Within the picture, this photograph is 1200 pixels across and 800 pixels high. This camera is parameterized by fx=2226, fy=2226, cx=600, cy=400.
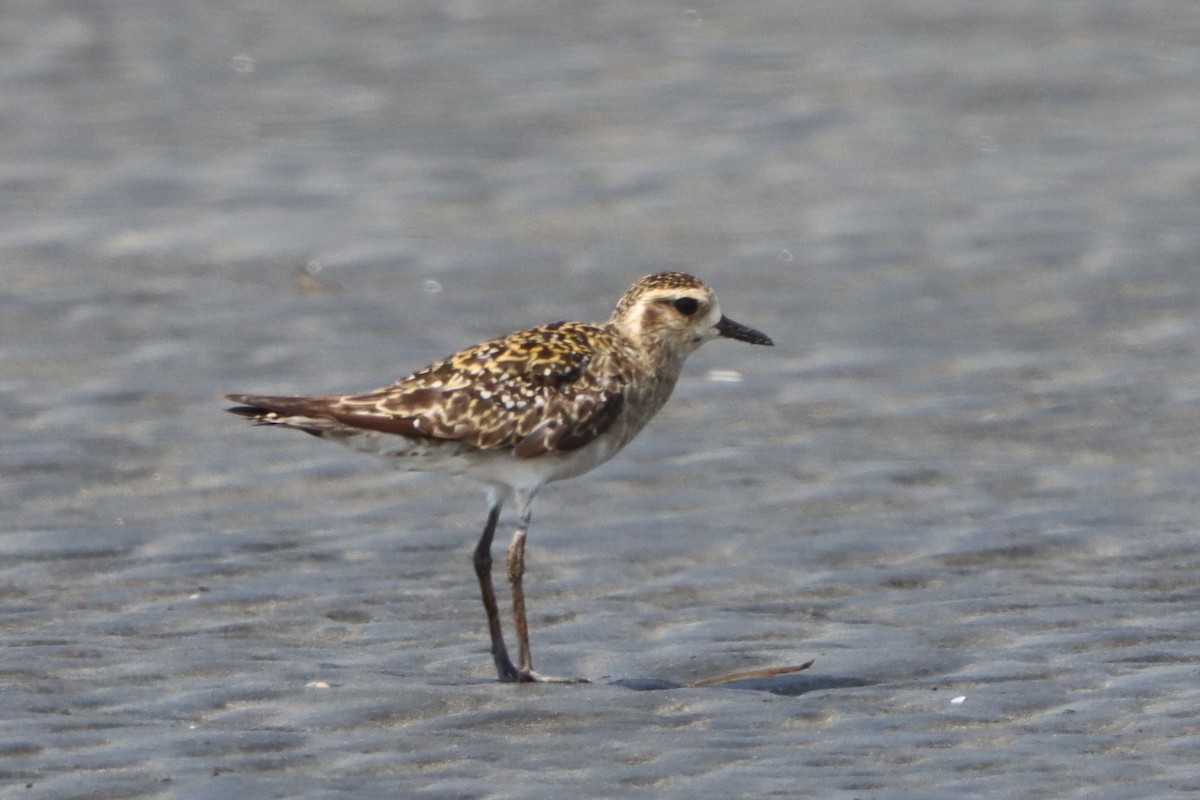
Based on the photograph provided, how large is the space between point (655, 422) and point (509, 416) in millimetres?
3632

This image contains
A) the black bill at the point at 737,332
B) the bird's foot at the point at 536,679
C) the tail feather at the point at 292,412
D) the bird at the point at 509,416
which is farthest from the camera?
the black bill at the point at 737,332

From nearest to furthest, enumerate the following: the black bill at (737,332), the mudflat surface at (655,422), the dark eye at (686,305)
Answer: the mudflat surface at (655,422) < the dark eye at (686,305) < the black bill at (737,332)

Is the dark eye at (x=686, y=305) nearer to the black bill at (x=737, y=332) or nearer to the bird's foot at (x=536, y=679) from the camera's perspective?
the black bill at (x=737, y=332)

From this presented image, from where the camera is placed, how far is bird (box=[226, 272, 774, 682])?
921 centimetres

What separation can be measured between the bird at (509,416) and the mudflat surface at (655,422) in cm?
59

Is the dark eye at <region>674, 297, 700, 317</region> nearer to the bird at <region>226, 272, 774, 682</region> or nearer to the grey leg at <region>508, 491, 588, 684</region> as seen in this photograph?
the bird at <region>226, 272, 774, 682</region>

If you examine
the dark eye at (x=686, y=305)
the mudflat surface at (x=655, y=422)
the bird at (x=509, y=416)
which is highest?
the dark eye at (x=686, y=305)

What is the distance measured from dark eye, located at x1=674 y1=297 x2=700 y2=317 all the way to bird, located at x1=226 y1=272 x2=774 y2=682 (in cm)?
2

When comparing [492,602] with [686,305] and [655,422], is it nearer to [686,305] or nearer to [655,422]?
[686,305]

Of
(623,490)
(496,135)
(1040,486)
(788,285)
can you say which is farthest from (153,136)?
(1040,486)

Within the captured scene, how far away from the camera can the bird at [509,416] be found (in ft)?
30.2

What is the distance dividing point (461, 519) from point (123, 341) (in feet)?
11.3

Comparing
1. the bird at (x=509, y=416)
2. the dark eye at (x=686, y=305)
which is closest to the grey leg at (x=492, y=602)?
the bird at (x=509, y=416)

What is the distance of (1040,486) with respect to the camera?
1191 cm
